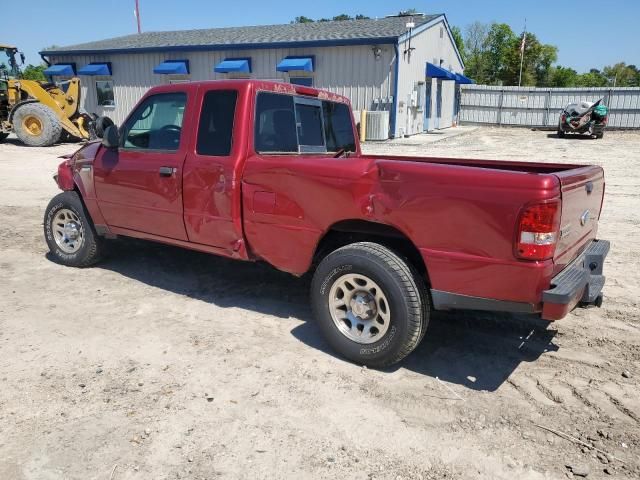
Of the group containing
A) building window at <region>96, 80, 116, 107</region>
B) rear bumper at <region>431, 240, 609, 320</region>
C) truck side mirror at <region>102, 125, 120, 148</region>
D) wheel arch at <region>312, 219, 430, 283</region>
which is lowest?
rear bumper at <region>431, 240, 609, 320</region>

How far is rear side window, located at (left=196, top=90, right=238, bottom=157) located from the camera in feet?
13.9

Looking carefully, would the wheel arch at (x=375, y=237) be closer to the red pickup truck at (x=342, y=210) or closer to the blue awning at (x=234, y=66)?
the red pickup truck at (x=342, y=210)

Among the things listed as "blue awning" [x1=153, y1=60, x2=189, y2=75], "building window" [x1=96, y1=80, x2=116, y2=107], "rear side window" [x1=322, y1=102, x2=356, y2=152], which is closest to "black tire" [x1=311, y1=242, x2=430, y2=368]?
"rear side window" [x1=322, y1=102, x2=356, y2=152]

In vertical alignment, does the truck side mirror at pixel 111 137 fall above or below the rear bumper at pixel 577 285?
above

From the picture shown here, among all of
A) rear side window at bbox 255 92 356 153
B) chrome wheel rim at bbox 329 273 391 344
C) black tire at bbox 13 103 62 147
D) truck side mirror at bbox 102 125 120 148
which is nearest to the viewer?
chrome wheel rim at bbox 329 273 391 344

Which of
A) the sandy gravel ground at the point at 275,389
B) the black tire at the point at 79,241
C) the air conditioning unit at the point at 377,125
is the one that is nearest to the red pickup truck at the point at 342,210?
the black tire at the point at 79,241

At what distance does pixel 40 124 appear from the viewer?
59.0ft

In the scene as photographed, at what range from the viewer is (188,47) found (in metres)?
23.6

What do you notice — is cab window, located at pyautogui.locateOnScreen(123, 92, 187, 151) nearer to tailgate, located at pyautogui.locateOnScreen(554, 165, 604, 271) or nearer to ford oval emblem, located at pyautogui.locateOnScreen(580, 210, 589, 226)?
tailgate, located at pyautogui.locateOnScreen(554, 165, 604, 271)

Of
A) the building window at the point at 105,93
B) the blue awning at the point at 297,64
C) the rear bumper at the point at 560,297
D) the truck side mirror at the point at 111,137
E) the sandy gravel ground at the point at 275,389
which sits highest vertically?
the blue awning at the point at 297,64

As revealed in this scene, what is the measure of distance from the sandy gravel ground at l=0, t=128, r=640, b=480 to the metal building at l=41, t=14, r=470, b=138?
17.0m

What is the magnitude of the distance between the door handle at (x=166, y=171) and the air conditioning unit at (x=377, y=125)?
56.1 feet

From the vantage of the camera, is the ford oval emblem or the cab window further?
the cab window

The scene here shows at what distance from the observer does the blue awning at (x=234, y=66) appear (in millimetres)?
22359
